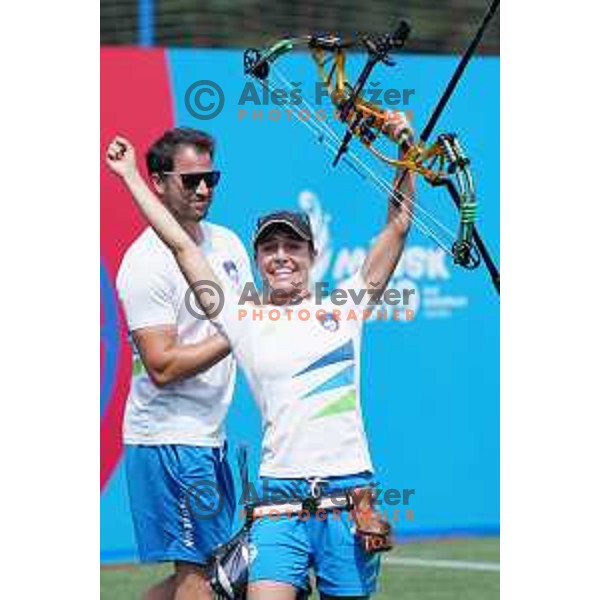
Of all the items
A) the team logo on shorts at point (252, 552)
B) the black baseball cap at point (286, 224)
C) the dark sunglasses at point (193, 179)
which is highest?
the dark sunglasses at point (193, 179)

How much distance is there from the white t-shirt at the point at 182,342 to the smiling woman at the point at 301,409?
87 centimetres

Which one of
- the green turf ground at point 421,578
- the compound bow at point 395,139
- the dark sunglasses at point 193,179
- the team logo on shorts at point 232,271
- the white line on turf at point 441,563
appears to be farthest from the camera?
the white line on turf at point 441,563

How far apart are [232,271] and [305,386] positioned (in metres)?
1.03

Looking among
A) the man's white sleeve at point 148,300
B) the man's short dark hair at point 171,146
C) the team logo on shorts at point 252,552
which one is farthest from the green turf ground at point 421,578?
the team logo on shorts at point 252,552

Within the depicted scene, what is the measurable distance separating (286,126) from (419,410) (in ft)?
4.97

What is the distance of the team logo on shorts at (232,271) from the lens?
628 cm

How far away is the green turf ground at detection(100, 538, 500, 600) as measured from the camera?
26.5 ft

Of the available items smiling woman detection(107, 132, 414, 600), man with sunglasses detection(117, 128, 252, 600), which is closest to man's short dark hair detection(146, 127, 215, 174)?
man with sunglasses detection(117, 128, 252, 600)

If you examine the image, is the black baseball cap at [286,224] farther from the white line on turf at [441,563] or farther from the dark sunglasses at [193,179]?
the white line on turf at [441,563]

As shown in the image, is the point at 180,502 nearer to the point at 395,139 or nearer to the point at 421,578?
the point at 395,139

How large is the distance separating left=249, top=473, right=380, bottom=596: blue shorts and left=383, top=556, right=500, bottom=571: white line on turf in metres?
3.38
